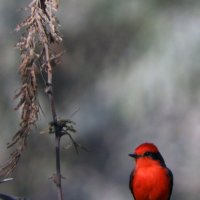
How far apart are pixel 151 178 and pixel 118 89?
2.88 metres

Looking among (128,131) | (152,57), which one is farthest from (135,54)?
(128,131)

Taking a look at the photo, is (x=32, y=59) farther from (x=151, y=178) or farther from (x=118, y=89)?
(x=118, y=89)

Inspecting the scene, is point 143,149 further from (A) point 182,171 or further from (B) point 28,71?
(A) point 182,171

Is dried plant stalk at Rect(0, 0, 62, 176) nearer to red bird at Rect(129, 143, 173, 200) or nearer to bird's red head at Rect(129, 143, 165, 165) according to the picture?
bird's red head at Rect(129, 143, 165, 165)

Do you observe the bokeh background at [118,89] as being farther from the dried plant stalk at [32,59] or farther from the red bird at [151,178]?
the dried plant stalk at [32,59]

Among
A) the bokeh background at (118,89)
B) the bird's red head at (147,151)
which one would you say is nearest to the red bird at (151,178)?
the bird's red head at (147,151)

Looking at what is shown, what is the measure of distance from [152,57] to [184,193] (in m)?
1.43

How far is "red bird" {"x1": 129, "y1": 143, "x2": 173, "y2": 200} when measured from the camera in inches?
177

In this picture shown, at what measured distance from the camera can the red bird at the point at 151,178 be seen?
14.8 ft

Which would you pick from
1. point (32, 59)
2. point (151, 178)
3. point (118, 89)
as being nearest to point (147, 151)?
point (151, 178)

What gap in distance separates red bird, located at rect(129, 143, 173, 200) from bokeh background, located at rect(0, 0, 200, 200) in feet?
7.76

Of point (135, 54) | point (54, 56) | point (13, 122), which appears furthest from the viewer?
point (135, 54)

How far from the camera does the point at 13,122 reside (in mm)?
6812

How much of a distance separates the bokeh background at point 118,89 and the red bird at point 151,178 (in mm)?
2365
